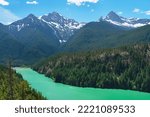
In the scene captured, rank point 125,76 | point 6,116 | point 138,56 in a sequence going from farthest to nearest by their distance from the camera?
point 138,56 < point 125,76 < point 6,116

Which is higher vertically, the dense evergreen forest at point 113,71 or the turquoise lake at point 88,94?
the dense evergreen forest at point 113,71

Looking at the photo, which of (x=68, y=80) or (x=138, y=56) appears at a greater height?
(x=138, y=56)

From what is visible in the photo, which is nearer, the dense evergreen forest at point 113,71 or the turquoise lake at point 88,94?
the turquoise lake at point 88,94

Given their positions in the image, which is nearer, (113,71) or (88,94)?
(88,94)

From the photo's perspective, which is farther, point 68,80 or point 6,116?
point 68,80

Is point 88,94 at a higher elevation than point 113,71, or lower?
lower

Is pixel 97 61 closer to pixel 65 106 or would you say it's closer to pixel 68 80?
pixel 68 80

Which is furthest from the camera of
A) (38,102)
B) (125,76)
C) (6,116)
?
(125,76)

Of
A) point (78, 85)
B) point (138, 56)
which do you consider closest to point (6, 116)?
point (78, 85)
